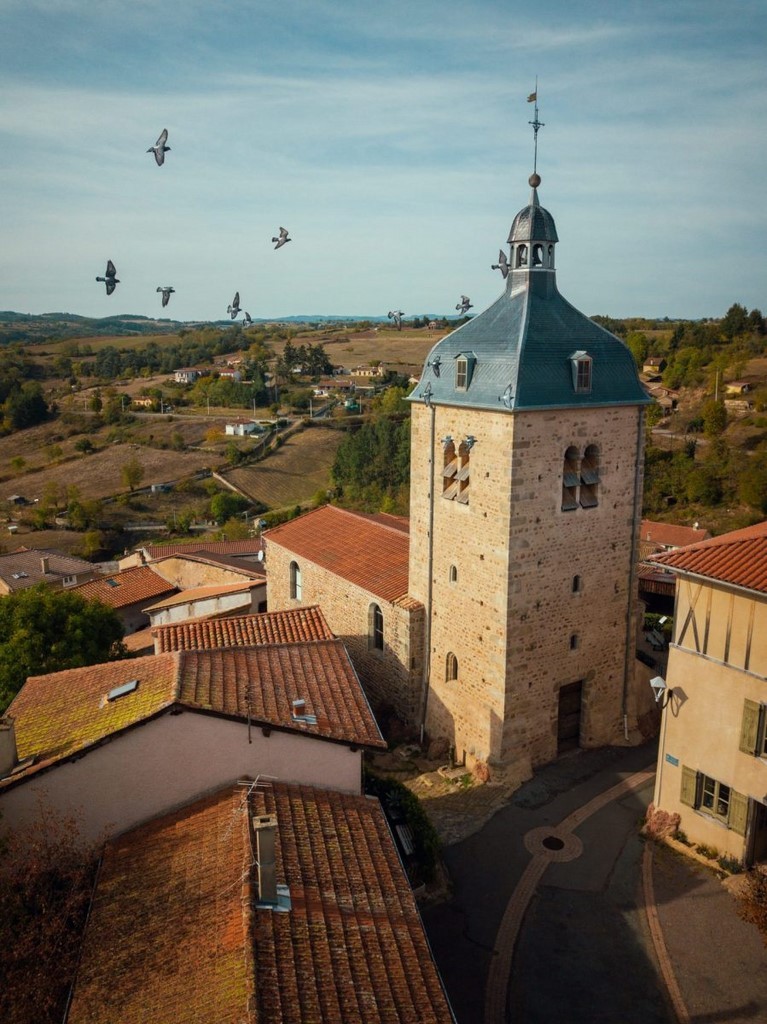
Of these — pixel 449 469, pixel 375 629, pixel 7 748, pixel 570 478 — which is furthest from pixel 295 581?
pixel 7 748

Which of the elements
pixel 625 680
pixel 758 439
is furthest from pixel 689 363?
pixel 625 680

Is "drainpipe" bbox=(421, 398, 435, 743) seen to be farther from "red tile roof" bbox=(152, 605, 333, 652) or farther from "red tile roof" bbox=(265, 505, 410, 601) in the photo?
"red tile roof" bbox=(152, 605, 333, 652)

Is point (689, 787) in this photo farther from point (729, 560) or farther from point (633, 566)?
point (633, 566)

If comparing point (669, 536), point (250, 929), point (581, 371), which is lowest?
point (669, 536)

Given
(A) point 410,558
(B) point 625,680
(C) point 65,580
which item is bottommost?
(C) point 65,580

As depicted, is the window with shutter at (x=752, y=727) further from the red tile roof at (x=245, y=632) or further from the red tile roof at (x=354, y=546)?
the red tile roof at (x=354, y=546)

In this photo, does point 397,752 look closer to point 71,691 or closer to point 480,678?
point 480,678
